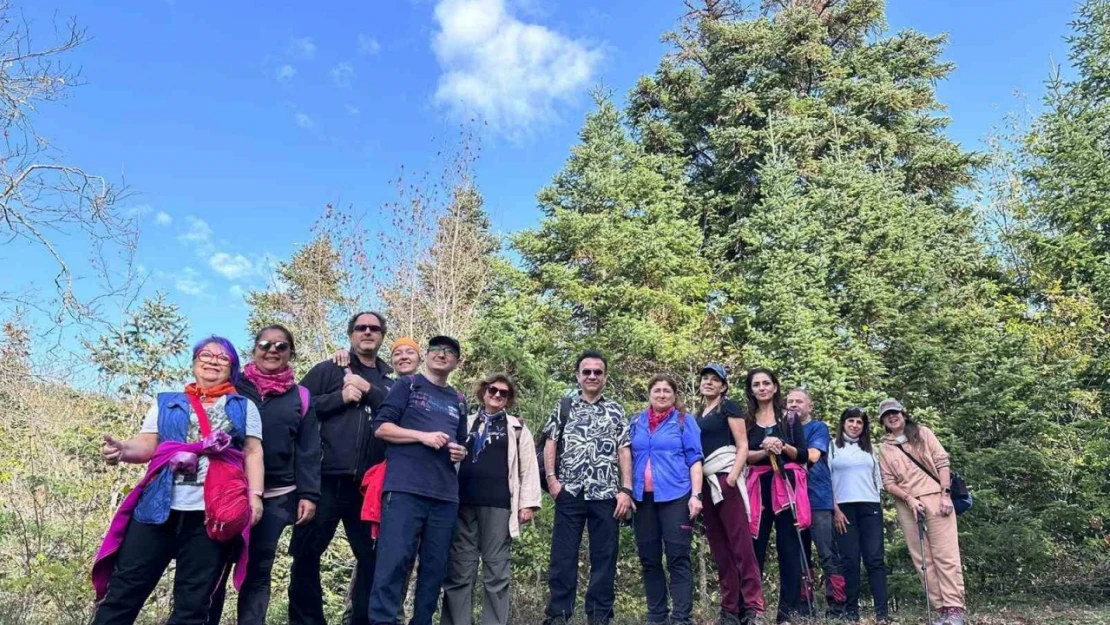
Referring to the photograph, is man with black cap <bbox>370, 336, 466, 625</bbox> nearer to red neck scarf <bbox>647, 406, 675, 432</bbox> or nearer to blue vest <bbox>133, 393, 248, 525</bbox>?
blue vest <bbox>133, 393, 248, 525</bbox>

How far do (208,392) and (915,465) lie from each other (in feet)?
17.7

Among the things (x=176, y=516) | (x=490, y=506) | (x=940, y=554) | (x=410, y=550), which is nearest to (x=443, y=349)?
(x=490, y=506)

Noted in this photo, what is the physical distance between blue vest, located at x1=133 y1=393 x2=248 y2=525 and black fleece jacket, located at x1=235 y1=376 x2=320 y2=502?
346mm

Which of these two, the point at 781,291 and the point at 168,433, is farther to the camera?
the point at 781,291

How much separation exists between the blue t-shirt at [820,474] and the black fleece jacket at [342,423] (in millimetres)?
3774

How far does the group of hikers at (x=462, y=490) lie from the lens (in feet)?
10.3

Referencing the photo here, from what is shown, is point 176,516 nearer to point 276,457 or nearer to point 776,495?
point 276,457

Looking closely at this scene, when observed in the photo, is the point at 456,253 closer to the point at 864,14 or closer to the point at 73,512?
the point at 73,512

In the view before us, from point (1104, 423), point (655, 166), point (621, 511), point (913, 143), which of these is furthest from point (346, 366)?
point (913, 143)

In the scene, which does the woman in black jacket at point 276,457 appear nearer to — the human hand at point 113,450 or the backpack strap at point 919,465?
the human hand at point 113,450

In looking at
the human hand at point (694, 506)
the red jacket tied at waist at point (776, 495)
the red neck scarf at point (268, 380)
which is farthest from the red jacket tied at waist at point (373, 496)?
the red jacket tied at waist at point (776, 495)

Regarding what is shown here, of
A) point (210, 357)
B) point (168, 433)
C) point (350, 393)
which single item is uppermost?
point (210, 357)

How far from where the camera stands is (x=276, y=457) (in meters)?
3.78

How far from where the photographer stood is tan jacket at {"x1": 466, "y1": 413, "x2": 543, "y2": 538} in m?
4.70
